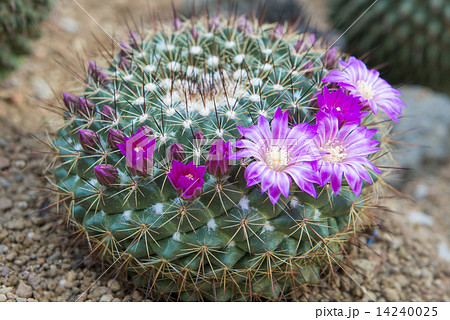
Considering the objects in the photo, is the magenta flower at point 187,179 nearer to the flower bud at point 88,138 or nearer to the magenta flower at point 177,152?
the magenta flower at point 177,152

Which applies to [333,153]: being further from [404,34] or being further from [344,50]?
[404,34]

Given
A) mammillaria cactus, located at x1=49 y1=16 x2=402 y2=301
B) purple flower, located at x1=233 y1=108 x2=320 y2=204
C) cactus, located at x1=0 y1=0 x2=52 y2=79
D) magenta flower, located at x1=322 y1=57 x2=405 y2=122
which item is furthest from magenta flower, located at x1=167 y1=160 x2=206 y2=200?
cactus, located at x1=0 y1=0 x2=52 y2=79

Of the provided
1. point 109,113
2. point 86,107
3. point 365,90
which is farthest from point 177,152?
point 365,90

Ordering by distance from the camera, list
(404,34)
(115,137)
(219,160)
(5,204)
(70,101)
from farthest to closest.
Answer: (404,34) → (5,204) → (70,101) → (115,137) → (219,160)

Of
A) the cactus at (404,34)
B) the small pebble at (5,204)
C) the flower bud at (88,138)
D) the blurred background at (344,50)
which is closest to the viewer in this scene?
the flower bud at (88,138)

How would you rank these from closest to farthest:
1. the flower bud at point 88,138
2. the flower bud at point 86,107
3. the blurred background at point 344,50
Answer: the flower bud at point 88,138 < the flower bud at point 86,107 < the blurred background at point 344,50

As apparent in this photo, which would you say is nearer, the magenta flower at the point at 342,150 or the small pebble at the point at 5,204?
the magenta flower at the point at 342,150

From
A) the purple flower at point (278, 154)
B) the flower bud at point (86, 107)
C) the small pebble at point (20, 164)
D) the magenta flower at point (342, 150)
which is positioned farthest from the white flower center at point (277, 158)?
the small pebble at point (20, 164)
